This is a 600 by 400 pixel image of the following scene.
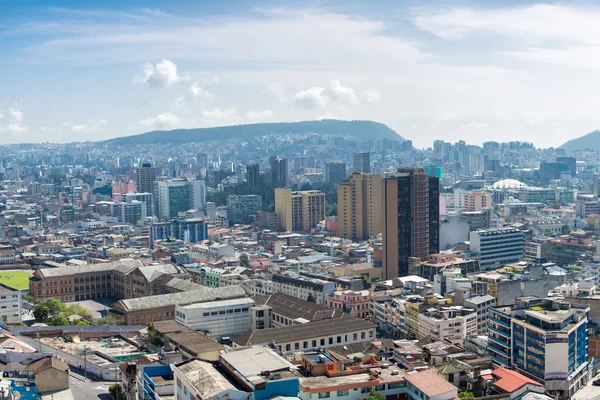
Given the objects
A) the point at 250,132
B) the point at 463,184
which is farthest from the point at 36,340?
the point at 250,132

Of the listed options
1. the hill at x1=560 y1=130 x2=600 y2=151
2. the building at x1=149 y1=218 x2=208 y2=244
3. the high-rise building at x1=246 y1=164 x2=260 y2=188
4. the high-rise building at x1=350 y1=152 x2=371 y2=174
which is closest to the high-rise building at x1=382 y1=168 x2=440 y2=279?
the building at x1=149 y1=218 x2=208 y2=244

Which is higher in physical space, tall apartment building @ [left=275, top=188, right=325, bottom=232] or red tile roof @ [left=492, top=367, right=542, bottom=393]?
tall apartment building @ [left=275, top=188, right=325, bottom=232]

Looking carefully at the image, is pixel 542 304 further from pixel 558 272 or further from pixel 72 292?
pixel 72 292

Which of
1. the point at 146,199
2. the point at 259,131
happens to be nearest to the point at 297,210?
the point at 146,199

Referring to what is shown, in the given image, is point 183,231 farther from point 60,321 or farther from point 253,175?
point 253,175

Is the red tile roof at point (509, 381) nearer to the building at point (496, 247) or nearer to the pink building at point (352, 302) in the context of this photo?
the pink building at point (352, 302)

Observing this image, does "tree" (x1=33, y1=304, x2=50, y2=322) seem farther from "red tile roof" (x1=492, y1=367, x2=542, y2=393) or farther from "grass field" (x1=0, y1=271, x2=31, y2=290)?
"red tile roof" (x1=492, y1=367, x2=542, y2=393)

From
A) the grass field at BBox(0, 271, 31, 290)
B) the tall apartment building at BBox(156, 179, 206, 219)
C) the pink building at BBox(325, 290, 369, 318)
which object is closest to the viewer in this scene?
the pink building at BBox(325, 290, 369, 318)
